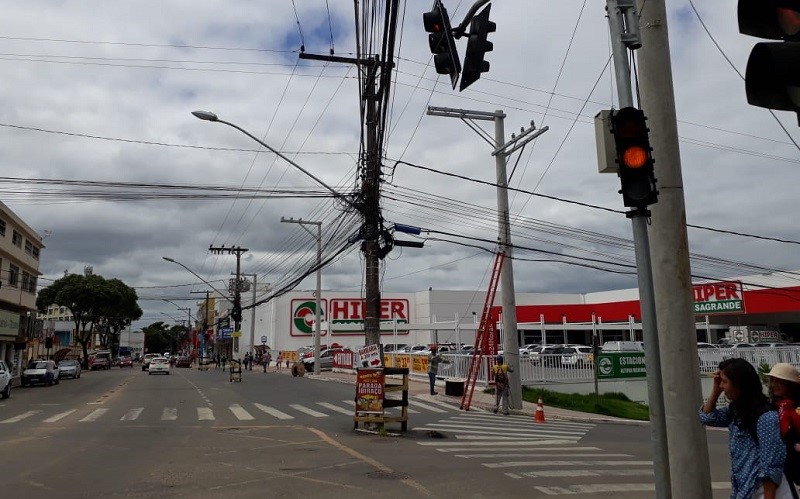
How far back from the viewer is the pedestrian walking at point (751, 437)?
150 inches

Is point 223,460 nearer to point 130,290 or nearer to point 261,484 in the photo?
point 261,484

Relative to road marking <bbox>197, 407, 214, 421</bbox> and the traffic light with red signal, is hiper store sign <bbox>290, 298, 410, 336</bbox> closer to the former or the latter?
road marking <bbox>197, 407, 214, 421</bbox>

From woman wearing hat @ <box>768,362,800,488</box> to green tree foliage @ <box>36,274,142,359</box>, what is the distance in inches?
2790

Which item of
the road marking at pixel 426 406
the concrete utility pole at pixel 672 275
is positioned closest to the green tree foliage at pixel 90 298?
the road marking at pixel 426 406

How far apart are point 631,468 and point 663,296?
236 inches

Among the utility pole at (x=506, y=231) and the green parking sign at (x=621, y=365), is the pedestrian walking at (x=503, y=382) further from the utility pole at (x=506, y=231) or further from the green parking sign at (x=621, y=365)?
the green parking sign at (x=621, y=365)

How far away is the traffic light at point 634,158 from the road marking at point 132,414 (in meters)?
16.2

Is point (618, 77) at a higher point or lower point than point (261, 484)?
higher

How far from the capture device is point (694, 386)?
18.0ft

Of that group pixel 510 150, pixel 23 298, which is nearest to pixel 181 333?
pixel 23 298

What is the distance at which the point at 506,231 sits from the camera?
21.2 m

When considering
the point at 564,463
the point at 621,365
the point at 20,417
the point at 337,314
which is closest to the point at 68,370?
the point at 337,314

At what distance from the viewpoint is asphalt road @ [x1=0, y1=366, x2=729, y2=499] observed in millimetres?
8719

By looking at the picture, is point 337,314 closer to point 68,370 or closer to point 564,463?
point 68,370
